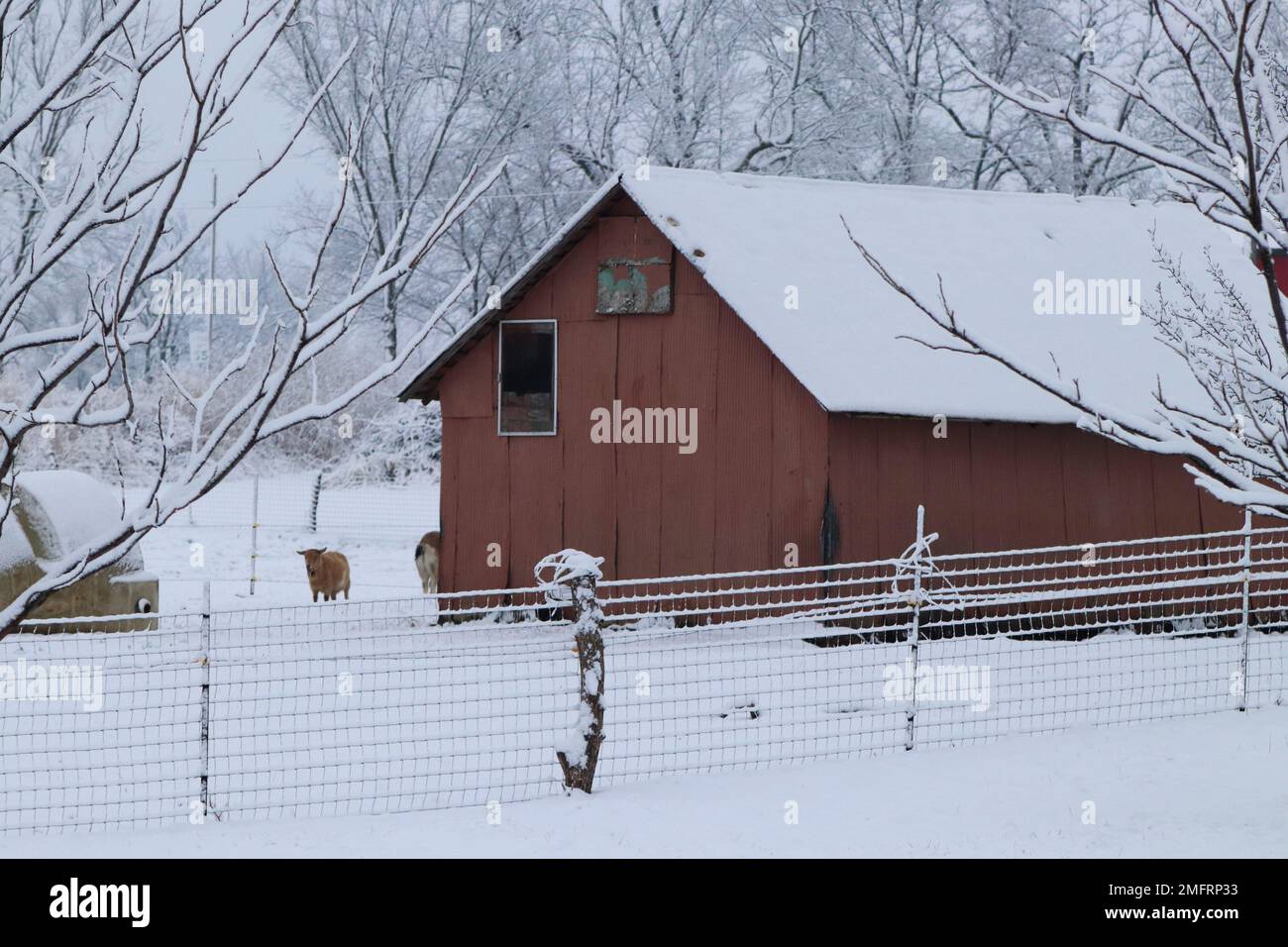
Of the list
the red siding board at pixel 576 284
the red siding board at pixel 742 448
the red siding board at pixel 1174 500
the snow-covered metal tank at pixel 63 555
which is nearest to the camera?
the red siding board at pixel 742 448

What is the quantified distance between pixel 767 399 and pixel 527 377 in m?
3.01

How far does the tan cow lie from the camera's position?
17.4 m

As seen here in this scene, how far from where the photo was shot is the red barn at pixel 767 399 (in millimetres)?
14562

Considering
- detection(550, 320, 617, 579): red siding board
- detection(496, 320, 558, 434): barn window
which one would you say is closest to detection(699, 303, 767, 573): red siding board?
detection(550, 320, 617, 579): red siding board

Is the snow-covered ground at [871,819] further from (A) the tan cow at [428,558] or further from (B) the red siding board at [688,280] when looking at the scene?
(A) the tan cow at [428,558]

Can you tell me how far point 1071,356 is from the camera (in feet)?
51.5

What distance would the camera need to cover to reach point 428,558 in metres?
17.6

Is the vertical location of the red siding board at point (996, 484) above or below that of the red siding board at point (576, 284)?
below

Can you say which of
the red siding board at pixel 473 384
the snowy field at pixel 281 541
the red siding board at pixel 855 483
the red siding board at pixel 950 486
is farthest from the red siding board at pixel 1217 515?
the snowy field at pixel 281 541

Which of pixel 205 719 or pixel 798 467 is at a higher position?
pixel 798 467

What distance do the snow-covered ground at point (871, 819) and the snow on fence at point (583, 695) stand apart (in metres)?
0.35

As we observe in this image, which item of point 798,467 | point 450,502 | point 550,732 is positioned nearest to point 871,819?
point 550,732

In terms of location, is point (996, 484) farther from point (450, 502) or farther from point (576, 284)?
point (450, 502)

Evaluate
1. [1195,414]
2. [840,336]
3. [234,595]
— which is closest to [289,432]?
[234,595]
